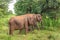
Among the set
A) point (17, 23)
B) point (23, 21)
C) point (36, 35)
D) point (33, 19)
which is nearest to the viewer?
point (36, 35)

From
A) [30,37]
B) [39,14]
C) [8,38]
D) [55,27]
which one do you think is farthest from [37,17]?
[8,38]

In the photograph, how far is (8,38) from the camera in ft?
27.6

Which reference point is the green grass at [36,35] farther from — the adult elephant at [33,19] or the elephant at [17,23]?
the adult elephant at [33,19]

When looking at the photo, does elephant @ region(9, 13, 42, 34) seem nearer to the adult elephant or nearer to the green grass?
the adult elephant

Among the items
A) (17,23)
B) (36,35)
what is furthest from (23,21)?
(36,35)

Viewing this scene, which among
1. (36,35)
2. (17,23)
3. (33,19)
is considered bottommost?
(36,35)

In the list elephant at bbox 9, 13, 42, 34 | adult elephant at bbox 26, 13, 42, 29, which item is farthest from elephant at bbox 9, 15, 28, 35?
adult elephant at bbox 26, 13, 42, 29

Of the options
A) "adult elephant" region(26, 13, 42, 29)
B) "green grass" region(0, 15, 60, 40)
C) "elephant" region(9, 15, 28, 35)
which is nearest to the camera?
"green grass" region(0, 15, 60, 40)

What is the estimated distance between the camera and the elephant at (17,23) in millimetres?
9281

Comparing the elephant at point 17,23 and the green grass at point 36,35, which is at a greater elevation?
the elephant at point 17,23

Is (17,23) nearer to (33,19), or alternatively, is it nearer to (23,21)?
(23,21)

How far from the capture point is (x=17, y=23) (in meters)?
9.41

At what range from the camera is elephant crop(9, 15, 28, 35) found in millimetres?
9281

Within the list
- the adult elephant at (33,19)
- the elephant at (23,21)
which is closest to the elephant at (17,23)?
the elephant at (23,21)
